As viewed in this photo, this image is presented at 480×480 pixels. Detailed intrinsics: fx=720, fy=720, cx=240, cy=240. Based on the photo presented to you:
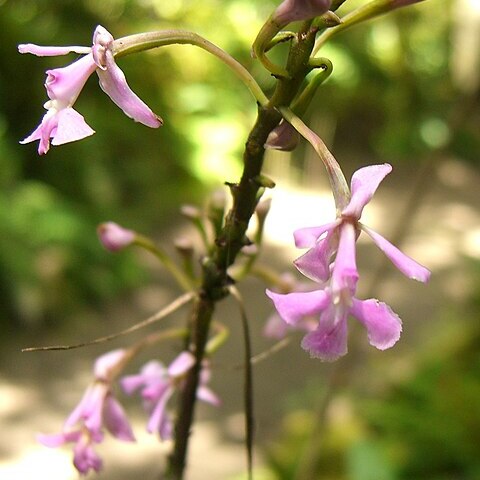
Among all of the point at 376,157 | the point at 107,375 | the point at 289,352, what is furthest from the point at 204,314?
the point at 376,157

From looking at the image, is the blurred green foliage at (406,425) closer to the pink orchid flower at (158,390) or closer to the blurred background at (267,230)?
the blurred background at (267,230)

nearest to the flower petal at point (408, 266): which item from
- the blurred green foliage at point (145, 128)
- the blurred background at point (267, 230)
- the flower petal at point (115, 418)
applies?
the flower petal at point (115, 418)

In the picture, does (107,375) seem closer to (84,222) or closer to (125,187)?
(84,222)

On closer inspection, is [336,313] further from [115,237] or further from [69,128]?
[115,237]

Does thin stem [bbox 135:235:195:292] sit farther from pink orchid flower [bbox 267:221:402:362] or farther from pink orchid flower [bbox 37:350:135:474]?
pink orchid flower [bbox 267:221:402:362]

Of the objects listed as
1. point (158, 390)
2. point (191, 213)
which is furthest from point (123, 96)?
point (158, 390)

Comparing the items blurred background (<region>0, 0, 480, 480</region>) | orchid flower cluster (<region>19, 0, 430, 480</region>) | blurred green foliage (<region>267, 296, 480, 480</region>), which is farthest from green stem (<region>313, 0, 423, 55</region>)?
blurred green foliage (<region>267, 296, 480, 480</region>)
